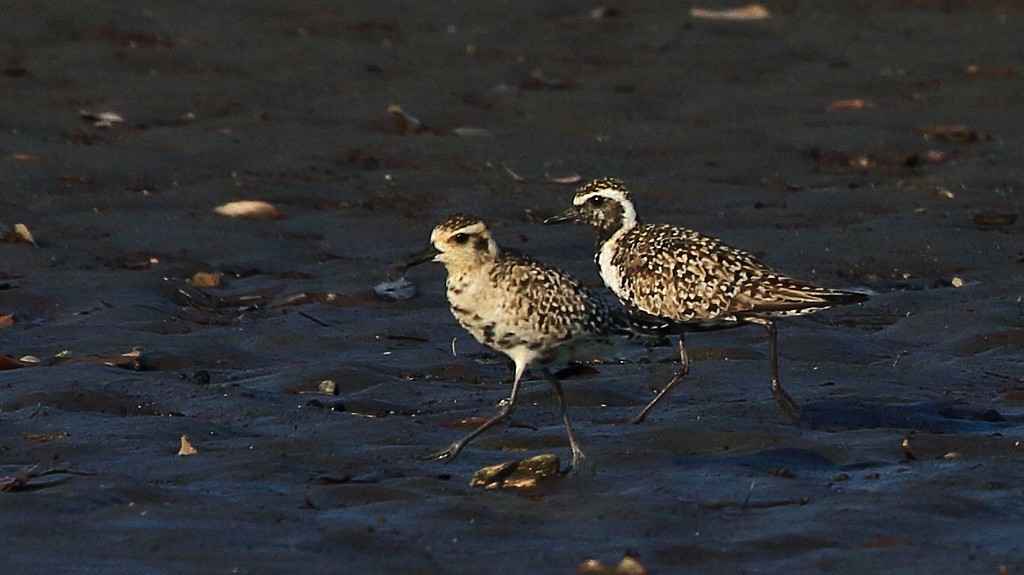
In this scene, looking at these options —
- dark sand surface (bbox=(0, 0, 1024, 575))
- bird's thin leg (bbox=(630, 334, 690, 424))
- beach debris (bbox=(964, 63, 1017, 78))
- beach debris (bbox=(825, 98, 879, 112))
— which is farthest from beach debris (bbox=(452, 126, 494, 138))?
bird's thin leg (bbox=(630, 334, 690, 424))

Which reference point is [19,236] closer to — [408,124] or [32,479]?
[408,124]

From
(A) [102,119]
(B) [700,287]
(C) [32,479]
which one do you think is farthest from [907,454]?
(A) [102,119]

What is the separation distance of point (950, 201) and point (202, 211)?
528 centimetres

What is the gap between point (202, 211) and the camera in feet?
44.5

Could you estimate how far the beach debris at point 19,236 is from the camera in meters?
12.4

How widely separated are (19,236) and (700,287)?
487cm

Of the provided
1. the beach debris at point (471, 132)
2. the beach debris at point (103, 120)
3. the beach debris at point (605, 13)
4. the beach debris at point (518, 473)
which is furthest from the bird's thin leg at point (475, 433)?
the beach debris at point (605, 13)

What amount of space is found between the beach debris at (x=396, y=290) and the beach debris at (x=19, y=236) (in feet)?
7.54

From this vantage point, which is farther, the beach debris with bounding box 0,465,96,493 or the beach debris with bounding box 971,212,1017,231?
the beach debris with bounding box 971,212,1017,231

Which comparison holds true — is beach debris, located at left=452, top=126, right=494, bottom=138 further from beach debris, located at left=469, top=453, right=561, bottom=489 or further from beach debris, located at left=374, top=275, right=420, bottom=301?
beach debris, located at left=469, top=453, right=561, bottom=489

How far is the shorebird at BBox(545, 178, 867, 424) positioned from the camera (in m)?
9.61

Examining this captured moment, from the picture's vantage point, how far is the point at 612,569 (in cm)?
664

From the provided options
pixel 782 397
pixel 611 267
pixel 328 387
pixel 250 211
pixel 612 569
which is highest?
pixel 612 569

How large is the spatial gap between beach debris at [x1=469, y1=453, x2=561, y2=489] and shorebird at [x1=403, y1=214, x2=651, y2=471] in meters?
0.22
